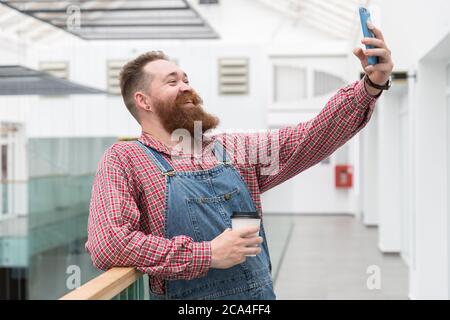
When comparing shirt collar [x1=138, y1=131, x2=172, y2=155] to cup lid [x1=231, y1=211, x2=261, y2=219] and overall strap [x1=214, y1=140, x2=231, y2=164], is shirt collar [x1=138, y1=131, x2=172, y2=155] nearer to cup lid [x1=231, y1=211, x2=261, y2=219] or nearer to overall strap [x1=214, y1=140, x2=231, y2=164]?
overall strap [x1=214, y1=140, x2=231, y2=164]

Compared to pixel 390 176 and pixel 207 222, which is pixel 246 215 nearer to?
pixel 207 222

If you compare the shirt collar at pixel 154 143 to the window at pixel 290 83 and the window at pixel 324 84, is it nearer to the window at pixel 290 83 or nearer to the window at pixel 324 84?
the window at pixel 290 83

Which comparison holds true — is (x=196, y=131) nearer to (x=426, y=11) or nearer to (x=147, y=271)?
(x=147, y=271)

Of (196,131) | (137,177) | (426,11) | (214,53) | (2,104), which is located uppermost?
(214,53)

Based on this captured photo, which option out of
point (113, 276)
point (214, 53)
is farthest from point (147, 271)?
point (214, 53)

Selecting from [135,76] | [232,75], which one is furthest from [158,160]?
[232,75]

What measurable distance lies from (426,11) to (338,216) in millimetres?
11278

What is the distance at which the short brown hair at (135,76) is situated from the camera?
6.67ft

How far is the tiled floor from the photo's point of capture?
23.8 ft

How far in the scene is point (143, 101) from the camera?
6.65 ft

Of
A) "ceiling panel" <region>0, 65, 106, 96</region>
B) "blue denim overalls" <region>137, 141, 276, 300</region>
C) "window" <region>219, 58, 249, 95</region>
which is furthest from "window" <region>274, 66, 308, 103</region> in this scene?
"blue denim overalls" <region>137, 141, 276, 300</region>

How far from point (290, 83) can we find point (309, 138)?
14861 mm

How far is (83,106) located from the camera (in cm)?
866

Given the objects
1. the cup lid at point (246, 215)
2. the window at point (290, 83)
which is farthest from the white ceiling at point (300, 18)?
the cup lid at point (246, 215)
